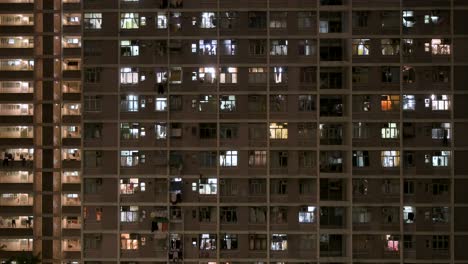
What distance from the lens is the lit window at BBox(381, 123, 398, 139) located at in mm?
25891

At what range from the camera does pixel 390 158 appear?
25953mm

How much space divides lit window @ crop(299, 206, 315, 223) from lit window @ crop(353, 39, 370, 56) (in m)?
6.99

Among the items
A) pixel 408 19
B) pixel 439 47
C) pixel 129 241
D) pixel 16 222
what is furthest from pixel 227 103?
pixel 16 222

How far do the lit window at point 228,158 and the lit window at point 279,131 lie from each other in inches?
72.2

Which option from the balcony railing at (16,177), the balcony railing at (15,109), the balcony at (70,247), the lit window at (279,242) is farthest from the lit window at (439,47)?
the balcony railing at (16,177)

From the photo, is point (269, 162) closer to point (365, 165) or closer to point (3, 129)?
point (365, 165)

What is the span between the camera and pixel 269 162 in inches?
1019

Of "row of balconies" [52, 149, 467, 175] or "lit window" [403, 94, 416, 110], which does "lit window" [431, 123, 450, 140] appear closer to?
"row of balconies" [52, 149, 467, 175]

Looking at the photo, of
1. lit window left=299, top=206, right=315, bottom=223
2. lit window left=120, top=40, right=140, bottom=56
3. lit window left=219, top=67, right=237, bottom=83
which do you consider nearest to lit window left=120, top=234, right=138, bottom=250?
lit window left=299, top=206, right=315, bottom=223

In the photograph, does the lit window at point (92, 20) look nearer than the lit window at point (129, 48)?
No

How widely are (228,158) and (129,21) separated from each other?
7420 mm

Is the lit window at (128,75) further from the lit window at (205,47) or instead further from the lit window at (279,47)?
the lit window at (279,47)

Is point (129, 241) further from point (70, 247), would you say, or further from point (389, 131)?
point (389, 131)

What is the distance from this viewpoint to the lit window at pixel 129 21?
26.2 meters
